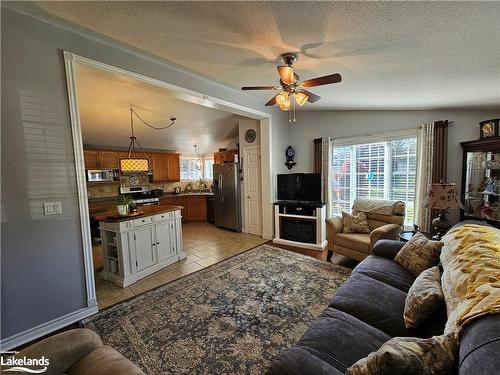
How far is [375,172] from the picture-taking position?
3961 millimetres

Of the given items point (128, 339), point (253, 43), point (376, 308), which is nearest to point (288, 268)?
point (376, 308)

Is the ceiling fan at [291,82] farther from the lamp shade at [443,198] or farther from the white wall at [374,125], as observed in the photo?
the white wall at [374,125]

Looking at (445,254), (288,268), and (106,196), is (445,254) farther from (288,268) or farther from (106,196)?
(106,196)

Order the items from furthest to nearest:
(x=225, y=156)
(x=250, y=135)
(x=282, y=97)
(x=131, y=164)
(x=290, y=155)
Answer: (x=225, y=156) < (x=250, y=135) < (x=290, y=155) < (x=131, y=164) < (x=282, y=97)

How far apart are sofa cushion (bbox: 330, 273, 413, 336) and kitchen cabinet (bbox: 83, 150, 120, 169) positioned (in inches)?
228

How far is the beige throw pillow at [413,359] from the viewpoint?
0.76m

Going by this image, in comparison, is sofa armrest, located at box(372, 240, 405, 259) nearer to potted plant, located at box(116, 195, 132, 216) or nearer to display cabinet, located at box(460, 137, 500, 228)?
display cabinet, located at box(460, 137, 500, 228)

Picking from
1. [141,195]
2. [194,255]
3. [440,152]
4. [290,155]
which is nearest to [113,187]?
[141,195]

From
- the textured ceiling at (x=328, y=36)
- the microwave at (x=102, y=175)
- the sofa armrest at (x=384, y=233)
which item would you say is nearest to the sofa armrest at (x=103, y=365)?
the textured ceiling at (x=328, y=36)

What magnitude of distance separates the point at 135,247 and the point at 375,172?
4193mm

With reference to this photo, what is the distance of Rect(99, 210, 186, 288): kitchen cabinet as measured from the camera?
9.17ft

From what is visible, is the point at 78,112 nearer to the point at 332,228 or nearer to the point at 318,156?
the point at 332,228

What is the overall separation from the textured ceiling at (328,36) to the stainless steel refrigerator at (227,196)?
2.77 meters

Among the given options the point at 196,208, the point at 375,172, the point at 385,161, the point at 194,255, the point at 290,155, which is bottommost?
the point at 194,255
